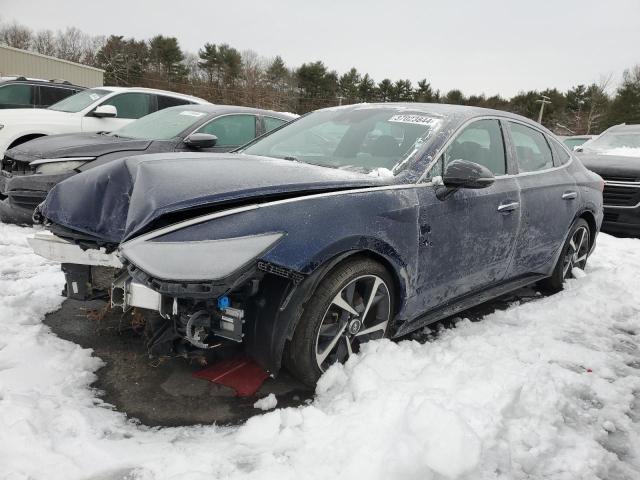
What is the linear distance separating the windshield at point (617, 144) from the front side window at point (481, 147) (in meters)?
5.80

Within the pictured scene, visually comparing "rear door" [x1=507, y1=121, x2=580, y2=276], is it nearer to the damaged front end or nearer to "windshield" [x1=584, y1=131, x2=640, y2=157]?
the damaged front end

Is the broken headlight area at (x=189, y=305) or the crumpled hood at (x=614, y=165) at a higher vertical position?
the crumpled hood at (x=614, y=165)

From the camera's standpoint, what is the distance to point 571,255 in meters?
4.55

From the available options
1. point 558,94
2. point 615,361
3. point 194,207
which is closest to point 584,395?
point 615,361

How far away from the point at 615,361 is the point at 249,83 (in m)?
40.8

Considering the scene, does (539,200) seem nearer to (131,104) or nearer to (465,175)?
(465,175)

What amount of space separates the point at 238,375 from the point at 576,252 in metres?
3.60

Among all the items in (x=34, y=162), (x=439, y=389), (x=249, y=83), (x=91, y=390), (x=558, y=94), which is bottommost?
(x=91, y=390)

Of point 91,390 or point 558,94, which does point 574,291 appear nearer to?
point 91,390

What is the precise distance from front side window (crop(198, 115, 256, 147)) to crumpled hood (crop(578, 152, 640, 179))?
5345mm

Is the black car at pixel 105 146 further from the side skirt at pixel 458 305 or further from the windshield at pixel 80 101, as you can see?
the side skirt at pixel 458 305

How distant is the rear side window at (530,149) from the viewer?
12.3ft

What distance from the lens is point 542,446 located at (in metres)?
2.13

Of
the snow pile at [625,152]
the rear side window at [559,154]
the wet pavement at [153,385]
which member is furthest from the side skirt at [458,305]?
the snow pile at [625,152]
